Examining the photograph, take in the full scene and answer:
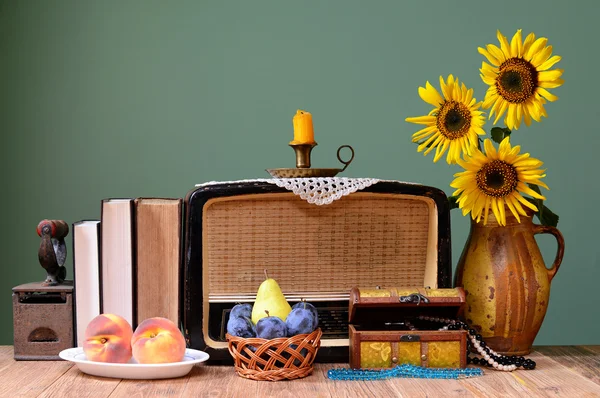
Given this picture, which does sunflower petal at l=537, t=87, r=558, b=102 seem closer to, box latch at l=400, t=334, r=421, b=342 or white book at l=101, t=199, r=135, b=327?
box latch at l=400, t=334, r=421, b=342

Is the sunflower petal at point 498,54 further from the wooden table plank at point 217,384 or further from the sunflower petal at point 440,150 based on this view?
the wooden table plank at point 217,384

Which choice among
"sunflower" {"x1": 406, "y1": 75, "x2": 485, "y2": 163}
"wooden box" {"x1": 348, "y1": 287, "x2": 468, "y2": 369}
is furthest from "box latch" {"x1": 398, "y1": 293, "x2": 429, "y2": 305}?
"sunflower" {"x1": 406, "y1": 75, "x2": 485, "y2": 163}

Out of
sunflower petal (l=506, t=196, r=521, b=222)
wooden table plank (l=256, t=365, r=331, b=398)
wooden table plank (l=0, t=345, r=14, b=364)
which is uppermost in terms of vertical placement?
sunflower petal (l=506, t=196, r=521, b=222)

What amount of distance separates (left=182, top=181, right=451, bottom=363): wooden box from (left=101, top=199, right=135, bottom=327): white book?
0.10m

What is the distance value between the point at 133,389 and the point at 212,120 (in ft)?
2.90

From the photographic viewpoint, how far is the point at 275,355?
1.17 m

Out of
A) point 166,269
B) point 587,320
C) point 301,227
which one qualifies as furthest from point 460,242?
point 166,269

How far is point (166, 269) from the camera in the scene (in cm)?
134

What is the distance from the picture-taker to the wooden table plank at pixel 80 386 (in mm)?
1119

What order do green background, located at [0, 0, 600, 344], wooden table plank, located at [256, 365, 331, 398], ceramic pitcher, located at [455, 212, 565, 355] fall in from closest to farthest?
wooden table plank, located at [256, 365, 331, 398]
ceramic pitcher, located at [455, 212, 565, 355]
green background, located at [0, 0, 600, 344]

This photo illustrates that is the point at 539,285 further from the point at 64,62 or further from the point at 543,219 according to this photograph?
the point at 64,62

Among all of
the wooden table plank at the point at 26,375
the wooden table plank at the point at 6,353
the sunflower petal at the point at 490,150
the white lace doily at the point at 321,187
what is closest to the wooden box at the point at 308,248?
the white lace doily at the point at 321,187

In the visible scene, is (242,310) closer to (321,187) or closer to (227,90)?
(321,187)

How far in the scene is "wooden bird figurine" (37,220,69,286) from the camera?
1370 millimetres
